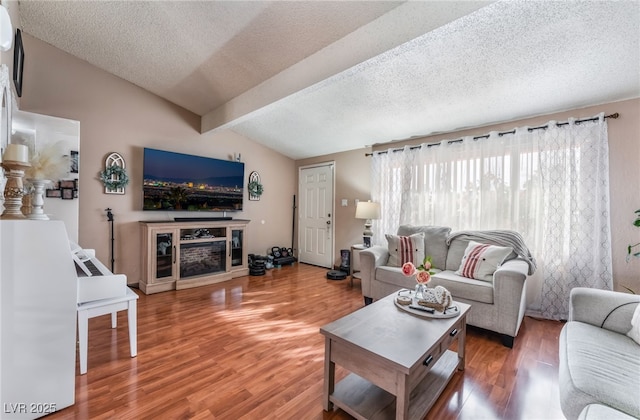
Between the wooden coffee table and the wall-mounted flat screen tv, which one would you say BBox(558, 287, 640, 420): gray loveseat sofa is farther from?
the wall-mounted flat screen tv

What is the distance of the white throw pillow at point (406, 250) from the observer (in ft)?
10.0

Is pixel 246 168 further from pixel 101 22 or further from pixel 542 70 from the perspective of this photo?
pixel 542 70

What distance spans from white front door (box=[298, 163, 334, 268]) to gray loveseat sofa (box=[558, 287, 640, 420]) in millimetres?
3521

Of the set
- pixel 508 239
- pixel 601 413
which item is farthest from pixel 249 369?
pixel 508 239

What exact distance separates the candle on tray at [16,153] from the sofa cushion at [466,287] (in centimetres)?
312

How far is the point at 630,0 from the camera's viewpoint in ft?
5.14

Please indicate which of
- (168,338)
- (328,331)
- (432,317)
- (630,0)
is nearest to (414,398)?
(432,317)

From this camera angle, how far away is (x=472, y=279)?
8.34ft

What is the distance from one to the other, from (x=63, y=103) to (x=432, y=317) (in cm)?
446

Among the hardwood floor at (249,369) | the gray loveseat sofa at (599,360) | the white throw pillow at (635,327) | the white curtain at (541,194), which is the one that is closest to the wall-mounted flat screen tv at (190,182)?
the hardwood floor at (249,369)

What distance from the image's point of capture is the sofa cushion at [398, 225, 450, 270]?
308 cm

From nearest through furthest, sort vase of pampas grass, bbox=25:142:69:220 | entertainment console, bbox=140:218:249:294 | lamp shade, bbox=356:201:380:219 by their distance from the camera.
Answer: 1. vase of pampas grass, bbox=25:142:69:220
2. entertainment console, bbox=140:218:249:294
3. lamp shade, bbox=356:201:380:219

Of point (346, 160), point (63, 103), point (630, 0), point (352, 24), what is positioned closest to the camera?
point (630, 0)

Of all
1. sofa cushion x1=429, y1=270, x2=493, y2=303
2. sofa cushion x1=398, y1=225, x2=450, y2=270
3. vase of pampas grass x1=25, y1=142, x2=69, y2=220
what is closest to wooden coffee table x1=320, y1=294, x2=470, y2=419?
sofa cushion x1=429, y1=270, x2=493, y2=303
